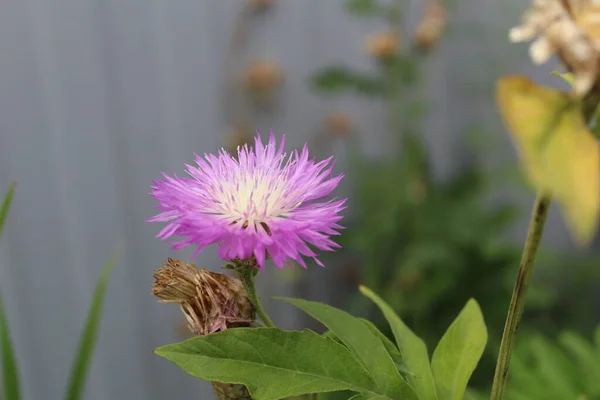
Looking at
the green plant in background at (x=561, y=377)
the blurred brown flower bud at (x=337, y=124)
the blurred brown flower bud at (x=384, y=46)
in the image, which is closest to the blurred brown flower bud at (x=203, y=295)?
the green plant in background at (x=561, y=377)

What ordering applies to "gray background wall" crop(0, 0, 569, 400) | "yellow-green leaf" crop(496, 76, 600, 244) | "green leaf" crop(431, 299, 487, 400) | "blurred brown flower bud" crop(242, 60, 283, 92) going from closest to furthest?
"yellow-green leaf" crop(496, 76, 600, 244)
"green leaf" crop(431, 299, 487, 400)
"gray background wall" crop(0, 0, 569, 400)
"blurred brown flower bud" crop(242, 60, 283, 92)

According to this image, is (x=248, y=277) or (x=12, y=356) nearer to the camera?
(x=248, y=277)

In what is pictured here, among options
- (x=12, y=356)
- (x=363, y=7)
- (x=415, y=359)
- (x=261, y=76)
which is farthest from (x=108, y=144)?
(x=415, y=359)

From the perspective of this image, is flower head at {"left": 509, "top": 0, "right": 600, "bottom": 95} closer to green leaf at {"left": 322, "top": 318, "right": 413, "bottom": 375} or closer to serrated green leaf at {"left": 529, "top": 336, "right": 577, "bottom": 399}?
green leaf at {"left": 322, "top": 318, "right": 413, "bottom": 375}

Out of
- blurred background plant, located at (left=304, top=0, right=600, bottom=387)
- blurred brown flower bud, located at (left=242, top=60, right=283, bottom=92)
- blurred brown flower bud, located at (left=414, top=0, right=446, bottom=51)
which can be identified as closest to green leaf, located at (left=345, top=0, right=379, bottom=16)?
blurred background plant, located at (left=304, top=0, right=600, bottom=387)

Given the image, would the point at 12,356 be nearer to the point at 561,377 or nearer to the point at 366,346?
the point at 366,346

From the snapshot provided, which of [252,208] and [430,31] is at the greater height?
[430,31]
